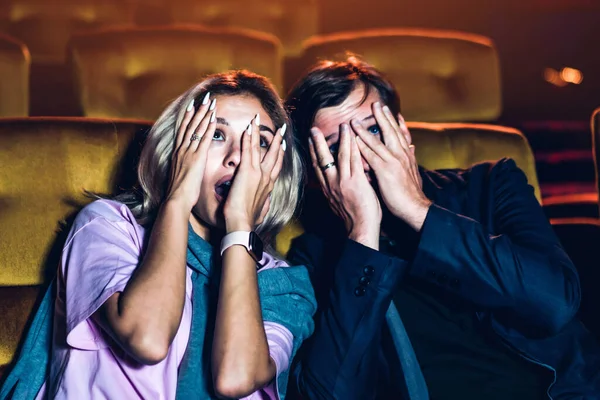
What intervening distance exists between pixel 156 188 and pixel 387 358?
620mm

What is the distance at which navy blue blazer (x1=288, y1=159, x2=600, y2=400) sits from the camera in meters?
1.32

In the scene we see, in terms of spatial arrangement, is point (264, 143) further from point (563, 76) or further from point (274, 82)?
point (563, 76)

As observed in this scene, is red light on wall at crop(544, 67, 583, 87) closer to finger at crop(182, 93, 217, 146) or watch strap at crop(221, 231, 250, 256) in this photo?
finger at crop(182, 93, 217, 146)

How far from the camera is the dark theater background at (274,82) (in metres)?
1.69

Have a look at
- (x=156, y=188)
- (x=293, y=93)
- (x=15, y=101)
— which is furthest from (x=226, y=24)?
(x=156, y=188)

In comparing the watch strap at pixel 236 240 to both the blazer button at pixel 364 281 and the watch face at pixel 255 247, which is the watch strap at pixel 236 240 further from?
the blazer button at pixel 364 281

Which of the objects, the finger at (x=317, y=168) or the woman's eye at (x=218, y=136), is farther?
the finger at (x=317, y=168)

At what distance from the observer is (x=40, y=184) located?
1699mm

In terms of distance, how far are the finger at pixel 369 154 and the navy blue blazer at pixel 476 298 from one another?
0.56 ft

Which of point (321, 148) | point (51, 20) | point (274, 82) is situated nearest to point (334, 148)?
point (321, 148)

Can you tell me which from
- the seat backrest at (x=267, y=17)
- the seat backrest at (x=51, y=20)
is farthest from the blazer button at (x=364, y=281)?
the seat backrest at (x=51, y=20)

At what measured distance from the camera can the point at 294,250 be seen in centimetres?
171

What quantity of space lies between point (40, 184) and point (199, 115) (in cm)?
54

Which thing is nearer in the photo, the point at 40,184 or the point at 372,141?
the point at 372,141
